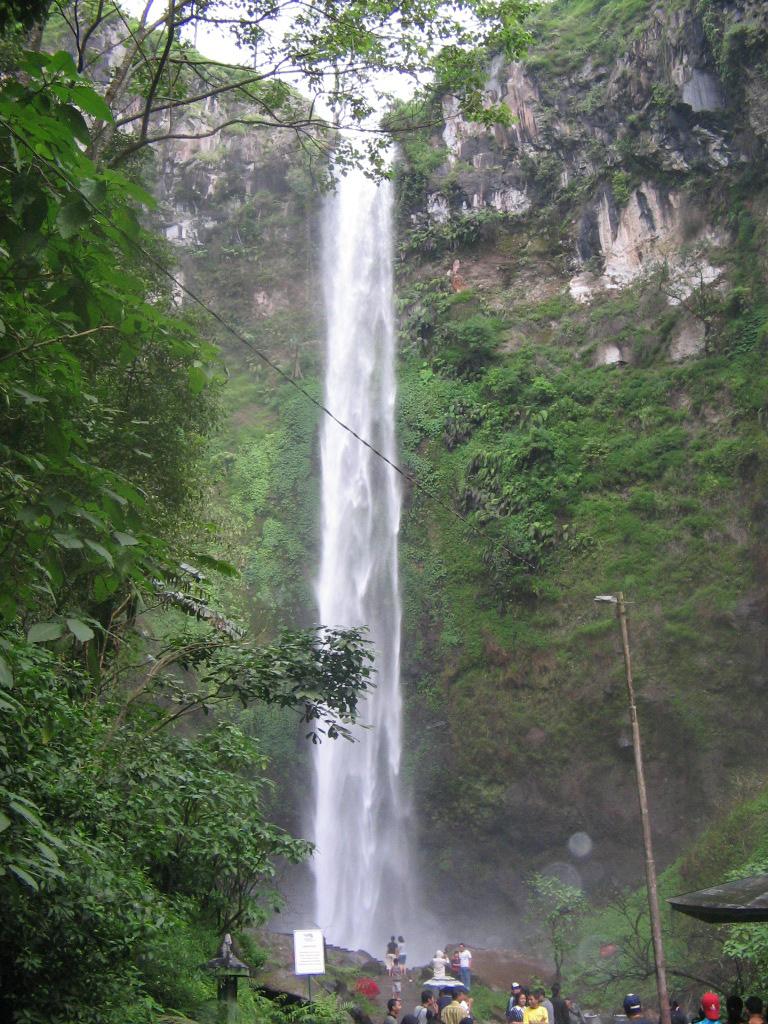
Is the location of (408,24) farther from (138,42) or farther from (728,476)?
(728,476)

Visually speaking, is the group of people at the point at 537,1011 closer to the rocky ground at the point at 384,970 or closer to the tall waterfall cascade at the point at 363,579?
the rocky ground at the point at 384,970

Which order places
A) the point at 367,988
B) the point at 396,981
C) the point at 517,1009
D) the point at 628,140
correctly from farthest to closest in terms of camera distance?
the point at 628,140
the point at 396,981
the point at 367,988
the point at 517,1009

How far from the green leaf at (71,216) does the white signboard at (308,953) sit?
8204 millimetres

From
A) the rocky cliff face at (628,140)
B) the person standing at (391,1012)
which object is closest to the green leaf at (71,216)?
the person standing at (391,1012)

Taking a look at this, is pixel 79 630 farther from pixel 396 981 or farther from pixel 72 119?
pixel 396 981

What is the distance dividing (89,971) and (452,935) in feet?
56.1

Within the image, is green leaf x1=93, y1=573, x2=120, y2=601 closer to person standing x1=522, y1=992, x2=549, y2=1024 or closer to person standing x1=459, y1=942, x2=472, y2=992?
person standing x1=522, y1=992, x2=549, y2=1024

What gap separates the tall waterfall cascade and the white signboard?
1153cm

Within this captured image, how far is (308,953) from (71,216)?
8.37 m

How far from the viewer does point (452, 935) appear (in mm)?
20094

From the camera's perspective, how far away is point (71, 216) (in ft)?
8.38

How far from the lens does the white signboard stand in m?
9.07

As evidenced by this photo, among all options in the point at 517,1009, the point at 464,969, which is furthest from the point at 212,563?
the point at 464,969

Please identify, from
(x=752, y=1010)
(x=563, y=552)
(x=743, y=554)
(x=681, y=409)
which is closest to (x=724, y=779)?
(x=743, y=554)
